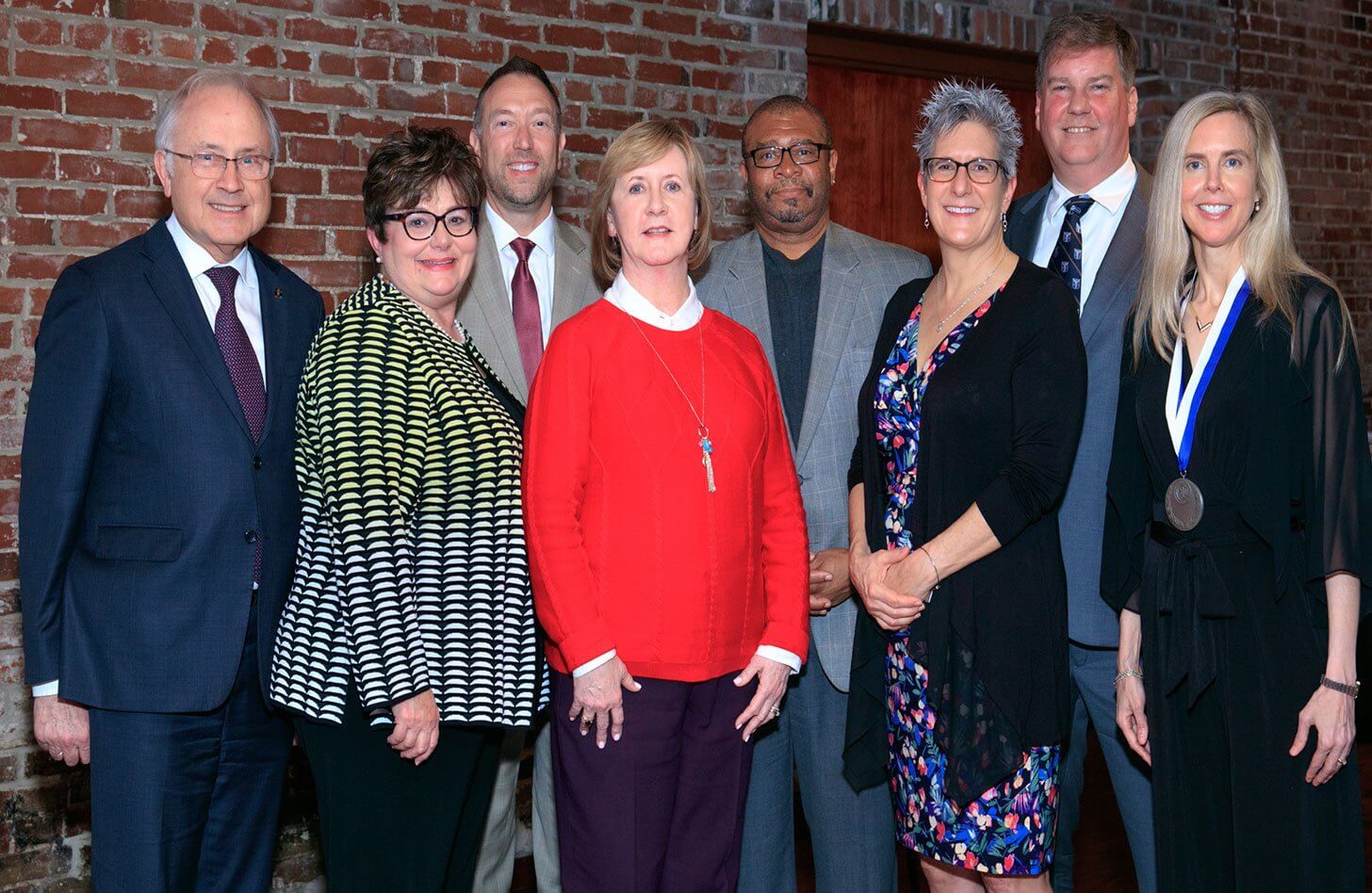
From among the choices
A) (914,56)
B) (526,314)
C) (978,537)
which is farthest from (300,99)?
(914,56)

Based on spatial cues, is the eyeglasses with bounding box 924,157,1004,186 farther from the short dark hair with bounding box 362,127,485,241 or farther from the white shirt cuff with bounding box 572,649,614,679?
the white shirt cuff with bounding box 572,649,614,679

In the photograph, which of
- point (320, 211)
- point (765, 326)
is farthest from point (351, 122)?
point (765, 326)

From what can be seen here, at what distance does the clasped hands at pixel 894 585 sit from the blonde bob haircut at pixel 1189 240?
0.64 metres

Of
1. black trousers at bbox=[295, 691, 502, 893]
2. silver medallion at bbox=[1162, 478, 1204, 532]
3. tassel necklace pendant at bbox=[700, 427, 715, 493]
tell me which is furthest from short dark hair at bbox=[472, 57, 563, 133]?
silver medallion at bbox=[1162, 478, 1204, 532]

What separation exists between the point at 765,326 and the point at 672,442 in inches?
26.1

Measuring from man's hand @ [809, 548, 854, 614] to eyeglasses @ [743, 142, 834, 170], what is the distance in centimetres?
95

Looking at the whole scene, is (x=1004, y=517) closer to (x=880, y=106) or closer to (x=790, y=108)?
(x=790, y=108)

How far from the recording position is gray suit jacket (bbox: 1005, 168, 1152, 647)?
262 cm

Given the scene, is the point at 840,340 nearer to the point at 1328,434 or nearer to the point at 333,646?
the point at 1328,434

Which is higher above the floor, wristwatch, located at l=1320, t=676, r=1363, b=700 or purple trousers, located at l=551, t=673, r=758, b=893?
wristwatch, located at l=1320, t=676, r=1363, b=700

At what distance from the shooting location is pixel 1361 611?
223 cm

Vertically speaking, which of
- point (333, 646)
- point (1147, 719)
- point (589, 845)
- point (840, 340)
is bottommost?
point (589, 845)

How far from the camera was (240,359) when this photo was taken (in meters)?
2.40

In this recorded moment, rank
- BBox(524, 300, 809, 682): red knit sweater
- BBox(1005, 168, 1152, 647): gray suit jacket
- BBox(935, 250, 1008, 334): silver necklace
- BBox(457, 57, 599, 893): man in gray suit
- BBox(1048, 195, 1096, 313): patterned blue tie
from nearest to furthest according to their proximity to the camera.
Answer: BBox(524, 300, 809, 682): red knit sweater
BBox(935, 250, 1008, 334): silver necklace
BBox(1005, 168, 1152, 647): gray suit jacket
BBox(1048, 195, 1096, 313): patterned blue tie
BBox(457, 57, 599, 893): man in gray suit
